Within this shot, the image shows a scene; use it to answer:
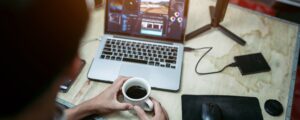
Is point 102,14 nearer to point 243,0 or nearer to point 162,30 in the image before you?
point 162,30

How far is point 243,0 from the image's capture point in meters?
1.73

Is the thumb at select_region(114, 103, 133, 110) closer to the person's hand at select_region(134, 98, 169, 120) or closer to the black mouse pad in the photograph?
the person's hand at select_region(134, 98, 169, 120)

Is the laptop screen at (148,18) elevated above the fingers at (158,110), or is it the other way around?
the laptop screen at (148,18)

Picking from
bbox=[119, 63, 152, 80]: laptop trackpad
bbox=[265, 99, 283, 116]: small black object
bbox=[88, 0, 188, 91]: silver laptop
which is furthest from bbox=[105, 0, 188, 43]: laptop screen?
bbox=[265, 99, 283, 116]: small black object

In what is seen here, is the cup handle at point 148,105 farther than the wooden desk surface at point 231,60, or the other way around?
the wooden desk surface at point 231,60

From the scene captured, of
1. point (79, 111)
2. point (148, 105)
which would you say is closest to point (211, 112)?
point (148, 105)

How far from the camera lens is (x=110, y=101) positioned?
3.17ft

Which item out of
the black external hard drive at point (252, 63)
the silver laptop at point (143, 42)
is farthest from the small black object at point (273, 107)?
the silver laptop at point (143, 42)

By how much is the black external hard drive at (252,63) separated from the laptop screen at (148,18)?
223 mm

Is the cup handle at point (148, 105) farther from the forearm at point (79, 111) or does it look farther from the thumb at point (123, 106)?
the forearm at point (79, 111)

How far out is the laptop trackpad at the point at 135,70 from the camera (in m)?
1.07

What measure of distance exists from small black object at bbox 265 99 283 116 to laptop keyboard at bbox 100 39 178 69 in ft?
1.07

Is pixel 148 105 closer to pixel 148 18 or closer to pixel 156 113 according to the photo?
pixel 156 113

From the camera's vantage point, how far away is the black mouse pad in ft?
3.22
